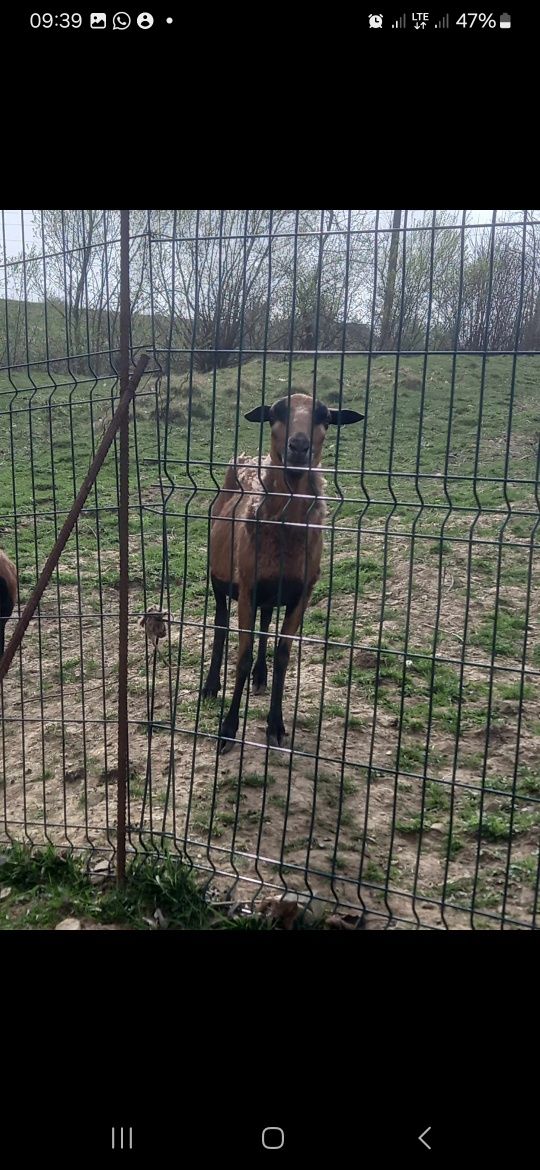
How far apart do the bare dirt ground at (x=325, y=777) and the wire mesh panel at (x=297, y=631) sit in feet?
0.06

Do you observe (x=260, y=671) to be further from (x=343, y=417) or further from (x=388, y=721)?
(x=343, y=417)

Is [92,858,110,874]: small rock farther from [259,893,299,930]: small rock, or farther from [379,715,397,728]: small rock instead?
[379,715,397,728]: small rock

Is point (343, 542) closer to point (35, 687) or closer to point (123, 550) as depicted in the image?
point (35, 687)

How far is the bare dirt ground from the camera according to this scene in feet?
11.3

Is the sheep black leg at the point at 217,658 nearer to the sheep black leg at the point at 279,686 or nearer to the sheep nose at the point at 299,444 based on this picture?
the sheep black leg at the point at 279,686

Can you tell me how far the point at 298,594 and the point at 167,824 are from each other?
1.56 m

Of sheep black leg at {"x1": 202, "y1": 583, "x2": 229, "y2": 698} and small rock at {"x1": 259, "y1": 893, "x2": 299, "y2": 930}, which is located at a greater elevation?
sheep black leg at {"x1": 202, "y1": 583, "x2": 229, "y2": 698}

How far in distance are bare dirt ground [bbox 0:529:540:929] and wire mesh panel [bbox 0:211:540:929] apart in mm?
20

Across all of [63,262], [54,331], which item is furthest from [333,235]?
[54,331]

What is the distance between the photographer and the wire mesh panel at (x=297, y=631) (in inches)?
125

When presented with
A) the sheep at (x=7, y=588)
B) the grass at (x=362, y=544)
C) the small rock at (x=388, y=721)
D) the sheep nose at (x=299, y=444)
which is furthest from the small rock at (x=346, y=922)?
the sheep at (x=7, y=588)

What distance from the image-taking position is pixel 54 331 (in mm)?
15516

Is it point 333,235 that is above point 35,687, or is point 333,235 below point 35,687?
above

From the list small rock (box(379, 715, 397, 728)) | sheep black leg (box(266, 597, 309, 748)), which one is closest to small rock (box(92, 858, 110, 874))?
sheep black leg (box(266, 597, 309, 748))
